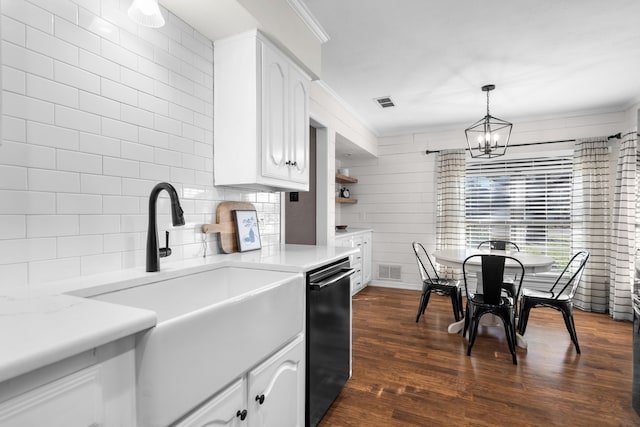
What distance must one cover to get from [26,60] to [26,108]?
17 cm

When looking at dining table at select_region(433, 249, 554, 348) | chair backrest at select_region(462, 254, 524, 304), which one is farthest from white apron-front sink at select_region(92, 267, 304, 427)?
dining table at select_region(433, 249, 554, 348)

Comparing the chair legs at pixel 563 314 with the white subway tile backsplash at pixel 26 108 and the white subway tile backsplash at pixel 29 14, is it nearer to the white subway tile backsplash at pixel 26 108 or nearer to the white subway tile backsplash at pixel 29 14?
the white subway tile backsplash at pixel 26 108

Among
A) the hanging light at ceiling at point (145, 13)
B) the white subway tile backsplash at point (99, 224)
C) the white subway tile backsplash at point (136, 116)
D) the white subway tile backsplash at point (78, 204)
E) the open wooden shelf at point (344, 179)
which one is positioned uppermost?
the hanging light at ceiling at point (145, 13)

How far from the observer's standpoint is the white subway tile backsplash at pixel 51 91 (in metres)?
1.17

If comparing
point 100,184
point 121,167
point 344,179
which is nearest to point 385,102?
point 344,179

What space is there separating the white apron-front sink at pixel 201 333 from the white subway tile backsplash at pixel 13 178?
0.45 meters

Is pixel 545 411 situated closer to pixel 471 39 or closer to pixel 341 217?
pixel 471 39

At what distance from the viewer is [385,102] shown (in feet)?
13.0

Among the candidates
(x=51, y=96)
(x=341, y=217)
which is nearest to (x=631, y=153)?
(x=341, y=217)

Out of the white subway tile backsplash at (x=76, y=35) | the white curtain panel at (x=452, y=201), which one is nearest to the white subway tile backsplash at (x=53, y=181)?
the white subway tile backsplash at (x=76, y=35)

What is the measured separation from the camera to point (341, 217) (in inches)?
224

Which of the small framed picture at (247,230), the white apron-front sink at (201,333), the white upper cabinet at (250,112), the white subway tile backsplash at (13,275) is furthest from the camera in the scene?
the small framed picture at (247,230)

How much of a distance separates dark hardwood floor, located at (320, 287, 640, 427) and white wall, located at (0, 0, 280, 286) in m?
1.51

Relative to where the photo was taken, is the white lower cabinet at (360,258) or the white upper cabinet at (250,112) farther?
the white lower cabinet at (360,258)
